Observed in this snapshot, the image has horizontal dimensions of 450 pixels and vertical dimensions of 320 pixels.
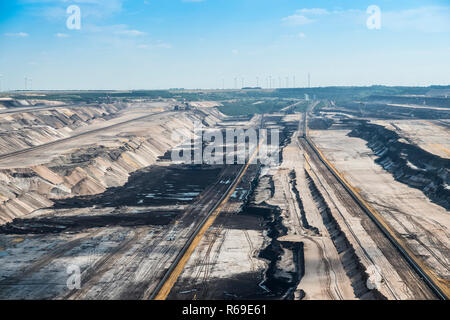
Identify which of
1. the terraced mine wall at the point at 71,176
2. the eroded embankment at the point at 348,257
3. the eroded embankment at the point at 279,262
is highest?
the terraced mine wall at the point at 71,176

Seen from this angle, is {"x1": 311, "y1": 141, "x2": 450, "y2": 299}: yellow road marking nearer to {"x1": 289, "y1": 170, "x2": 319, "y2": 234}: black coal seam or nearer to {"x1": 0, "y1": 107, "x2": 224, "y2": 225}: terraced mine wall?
{"x1": 289, "y1": 170, "x2": 319, "y2": 234}: black coal seam

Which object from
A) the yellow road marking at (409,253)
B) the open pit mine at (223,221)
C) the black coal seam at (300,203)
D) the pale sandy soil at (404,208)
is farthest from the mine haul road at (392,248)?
the black coal seam at (300,203)

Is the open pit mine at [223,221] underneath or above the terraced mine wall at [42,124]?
underneath

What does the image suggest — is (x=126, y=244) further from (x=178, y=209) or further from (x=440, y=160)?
(x=440, y=160)

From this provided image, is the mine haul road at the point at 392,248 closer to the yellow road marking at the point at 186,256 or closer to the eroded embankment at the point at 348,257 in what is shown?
the eroded embankment at the point at 348,257

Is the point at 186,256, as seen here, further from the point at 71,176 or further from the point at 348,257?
the point at 71,176

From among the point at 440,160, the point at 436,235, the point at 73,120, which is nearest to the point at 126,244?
the point at 436,235

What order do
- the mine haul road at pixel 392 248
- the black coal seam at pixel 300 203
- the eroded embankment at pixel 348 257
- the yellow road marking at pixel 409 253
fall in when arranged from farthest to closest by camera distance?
the black coal seam at pixel 300 203, the yellow road marking at pixel 409 253, the mine haul road at pixel 392 248, the eroded embankment at pixel 348 257
